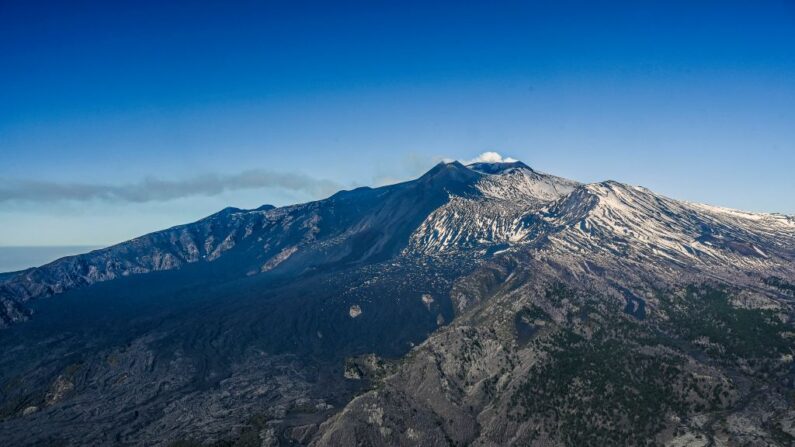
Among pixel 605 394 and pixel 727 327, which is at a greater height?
pixel 727 327

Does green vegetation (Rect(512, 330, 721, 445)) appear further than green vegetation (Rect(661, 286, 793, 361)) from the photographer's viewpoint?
No

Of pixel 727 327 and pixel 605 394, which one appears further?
pixel 727 327

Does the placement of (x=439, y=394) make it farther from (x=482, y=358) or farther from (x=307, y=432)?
(x=307, y=432)

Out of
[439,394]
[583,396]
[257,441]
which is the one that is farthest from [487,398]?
[257,441]

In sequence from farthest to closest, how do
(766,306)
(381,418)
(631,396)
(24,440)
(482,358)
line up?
(766,306) < (482,358) < (24,440) < (381,418) < (631,396)

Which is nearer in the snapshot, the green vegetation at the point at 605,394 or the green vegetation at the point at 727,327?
the green vegetation at the point at 605,394

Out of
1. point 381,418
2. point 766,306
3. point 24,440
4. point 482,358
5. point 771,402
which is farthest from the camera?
point 766,306

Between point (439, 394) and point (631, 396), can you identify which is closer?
point (631, 396)

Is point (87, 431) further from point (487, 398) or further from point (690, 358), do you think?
point (690, 358)

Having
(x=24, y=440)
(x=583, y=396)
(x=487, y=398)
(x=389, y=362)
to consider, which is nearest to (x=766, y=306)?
(x=583, y=396)
